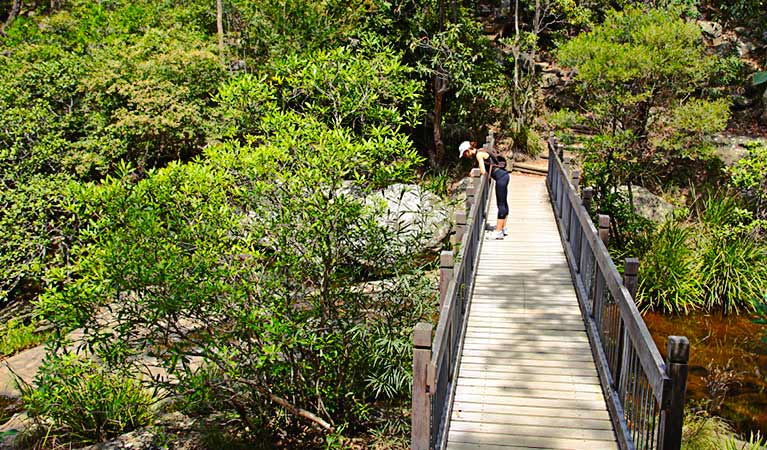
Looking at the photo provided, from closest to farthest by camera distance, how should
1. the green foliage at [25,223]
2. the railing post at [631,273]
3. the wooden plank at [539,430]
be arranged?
the wooden plank at [539,430] < the railing post at [631,273] < the green foliage at [25,223]

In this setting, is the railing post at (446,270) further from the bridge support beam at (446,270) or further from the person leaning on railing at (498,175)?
the person leaning on railing at (498,175)

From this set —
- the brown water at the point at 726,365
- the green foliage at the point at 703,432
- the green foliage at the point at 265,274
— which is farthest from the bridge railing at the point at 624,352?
the brown water at the point at 726,365

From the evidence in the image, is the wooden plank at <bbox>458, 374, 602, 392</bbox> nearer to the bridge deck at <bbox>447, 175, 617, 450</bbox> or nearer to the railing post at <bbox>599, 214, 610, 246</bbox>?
the bridge deck at <bbox>447, 175, 617, 450</bbox>

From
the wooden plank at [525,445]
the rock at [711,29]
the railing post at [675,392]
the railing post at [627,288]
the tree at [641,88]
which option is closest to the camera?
the railing post at [675,392]

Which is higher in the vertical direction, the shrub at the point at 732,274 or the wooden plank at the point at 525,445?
the wooden plank at the point at 525,445

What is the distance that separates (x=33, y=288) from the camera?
16078 millimetres

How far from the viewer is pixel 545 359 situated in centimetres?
691

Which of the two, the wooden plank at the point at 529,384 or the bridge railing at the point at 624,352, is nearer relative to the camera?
the bridge railing at the point at 624,352

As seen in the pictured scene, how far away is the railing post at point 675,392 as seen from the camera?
162 inches

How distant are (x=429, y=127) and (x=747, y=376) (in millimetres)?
13585

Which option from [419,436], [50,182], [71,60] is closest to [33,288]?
[50,182]

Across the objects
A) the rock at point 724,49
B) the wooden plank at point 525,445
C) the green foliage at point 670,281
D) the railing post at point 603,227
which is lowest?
the green foliage at point 670,281

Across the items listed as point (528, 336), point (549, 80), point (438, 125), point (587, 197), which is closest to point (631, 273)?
point (528, 336)

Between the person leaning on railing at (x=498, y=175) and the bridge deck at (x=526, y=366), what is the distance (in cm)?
76
